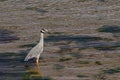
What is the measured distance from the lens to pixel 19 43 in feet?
93.1

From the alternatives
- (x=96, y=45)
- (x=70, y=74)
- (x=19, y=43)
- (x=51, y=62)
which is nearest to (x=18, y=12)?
(x=19, y=43)

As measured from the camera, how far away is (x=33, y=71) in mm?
23094

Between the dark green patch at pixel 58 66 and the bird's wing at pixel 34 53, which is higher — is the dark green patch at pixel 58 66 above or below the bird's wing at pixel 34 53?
below

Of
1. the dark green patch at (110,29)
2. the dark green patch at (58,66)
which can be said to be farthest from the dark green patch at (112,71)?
the dark green patch at (110,29)

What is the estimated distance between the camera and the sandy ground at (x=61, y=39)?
888 inches

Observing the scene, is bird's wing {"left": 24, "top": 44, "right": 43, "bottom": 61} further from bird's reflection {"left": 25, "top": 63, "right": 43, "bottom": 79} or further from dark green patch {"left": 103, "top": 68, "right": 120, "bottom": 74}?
dark green patch {"left": 103, "top": 68, "right": 120, "bottom": 74}

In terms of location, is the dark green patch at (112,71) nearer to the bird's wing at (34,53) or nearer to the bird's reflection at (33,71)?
the bird's reflection at (33,71)

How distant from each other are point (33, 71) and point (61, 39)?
20.6ft

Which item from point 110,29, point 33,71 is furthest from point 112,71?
point 110,29

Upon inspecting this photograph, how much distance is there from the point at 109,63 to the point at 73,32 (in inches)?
289

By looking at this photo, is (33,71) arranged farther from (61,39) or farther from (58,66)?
(61,39)

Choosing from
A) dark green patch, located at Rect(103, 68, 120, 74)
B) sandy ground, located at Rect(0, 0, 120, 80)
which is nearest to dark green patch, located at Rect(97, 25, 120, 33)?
sandy ground, located at Rect(0, 0, 120, 80)

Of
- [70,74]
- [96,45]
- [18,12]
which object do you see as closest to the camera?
[70,74]

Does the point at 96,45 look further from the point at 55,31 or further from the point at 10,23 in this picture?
the point at 10,23
